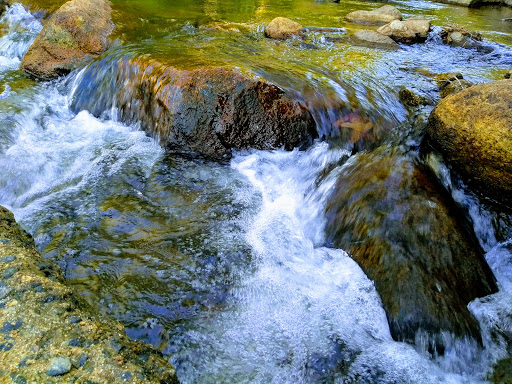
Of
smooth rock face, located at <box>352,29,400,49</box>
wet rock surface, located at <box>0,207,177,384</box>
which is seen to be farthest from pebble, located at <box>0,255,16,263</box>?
smooth rock face, located at <box>352,29,400,49</box>

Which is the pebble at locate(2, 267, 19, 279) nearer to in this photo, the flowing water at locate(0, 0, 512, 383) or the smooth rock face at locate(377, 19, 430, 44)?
the flowing water at locate(0, 0, 512, 383)

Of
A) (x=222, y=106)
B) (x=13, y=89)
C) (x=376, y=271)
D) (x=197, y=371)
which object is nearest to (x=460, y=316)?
(x=376, y=271)

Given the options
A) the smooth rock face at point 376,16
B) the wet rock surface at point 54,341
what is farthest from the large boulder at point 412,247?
the smooth rock face at point 376,16

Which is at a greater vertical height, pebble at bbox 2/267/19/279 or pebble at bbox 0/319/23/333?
pebble at bbox 2/267/19/279

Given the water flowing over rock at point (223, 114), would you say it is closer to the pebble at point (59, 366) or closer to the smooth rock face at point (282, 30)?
the pebble at point (59, 366)

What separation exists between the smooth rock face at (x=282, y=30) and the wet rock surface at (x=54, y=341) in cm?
838

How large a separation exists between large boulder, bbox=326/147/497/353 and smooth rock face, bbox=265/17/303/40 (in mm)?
6155

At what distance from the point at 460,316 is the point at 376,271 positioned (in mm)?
650

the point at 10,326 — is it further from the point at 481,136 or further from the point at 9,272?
the point at 481,136

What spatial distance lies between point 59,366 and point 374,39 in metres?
9.70

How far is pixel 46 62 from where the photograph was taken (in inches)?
280

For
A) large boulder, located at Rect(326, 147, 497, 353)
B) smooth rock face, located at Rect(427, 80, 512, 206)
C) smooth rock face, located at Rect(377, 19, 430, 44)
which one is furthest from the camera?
smooth rock face, located at Rect(377, 19, 430, 44)

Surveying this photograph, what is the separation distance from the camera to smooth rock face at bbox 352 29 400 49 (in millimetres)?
9063

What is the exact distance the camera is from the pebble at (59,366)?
133 centimetres
